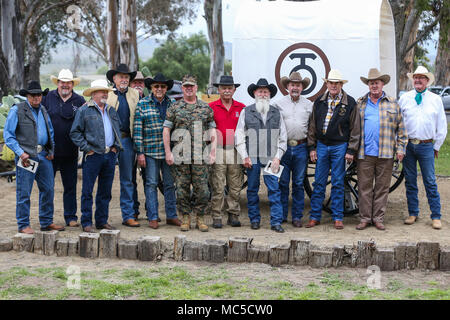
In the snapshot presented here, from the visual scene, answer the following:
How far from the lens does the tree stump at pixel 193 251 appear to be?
567 centimetres

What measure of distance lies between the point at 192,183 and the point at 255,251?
1734 millimetres

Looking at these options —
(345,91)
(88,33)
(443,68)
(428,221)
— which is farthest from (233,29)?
(443,68)

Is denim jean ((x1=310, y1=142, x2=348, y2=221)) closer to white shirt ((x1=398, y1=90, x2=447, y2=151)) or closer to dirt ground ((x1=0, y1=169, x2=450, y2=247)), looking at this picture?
dirt ground ((x1=0, y1=169, x2=450, y2=247))

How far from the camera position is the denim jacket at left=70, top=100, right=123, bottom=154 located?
6625mm

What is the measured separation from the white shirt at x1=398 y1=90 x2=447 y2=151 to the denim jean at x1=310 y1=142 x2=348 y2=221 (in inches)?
32.8

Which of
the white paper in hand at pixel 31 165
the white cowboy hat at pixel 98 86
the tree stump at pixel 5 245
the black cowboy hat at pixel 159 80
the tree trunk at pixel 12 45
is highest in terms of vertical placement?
the tree trunk at pixel 12 45

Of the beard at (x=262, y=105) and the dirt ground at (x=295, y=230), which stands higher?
the beard at (x=262, y=105)

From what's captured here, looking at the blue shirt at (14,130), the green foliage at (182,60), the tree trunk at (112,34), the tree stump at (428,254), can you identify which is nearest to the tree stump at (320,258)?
the tree stump at (428,254)

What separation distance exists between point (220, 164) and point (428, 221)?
2802mm

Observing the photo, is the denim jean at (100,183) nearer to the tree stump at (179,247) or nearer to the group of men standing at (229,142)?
the group of men standing at (229,142)

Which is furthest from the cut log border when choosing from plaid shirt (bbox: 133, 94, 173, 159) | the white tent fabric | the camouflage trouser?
the white tent fabric

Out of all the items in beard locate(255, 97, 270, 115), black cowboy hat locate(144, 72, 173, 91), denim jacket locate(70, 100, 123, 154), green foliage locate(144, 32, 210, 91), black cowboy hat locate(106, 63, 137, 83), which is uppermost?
green foliage locate(144, 32, 210, 91)

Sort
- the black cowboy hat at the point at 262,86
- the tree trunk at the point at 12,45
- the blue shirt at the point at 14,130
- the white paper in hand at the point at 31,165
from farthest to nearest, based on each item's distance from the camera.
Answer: the tree trunk at the point at 12,45 < the black cowboy hat at the point at 262,86 < the white paper in hand at the point at 31,165 < the blue shirt at the point at 14,130

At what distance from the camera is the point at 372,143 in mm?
7008
